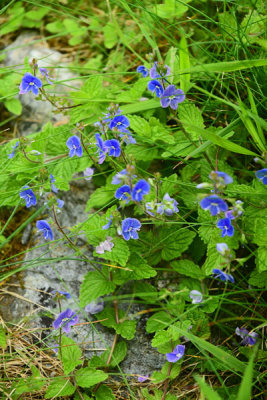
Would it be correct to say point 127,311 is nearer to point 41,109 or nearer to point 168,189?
point 168,189

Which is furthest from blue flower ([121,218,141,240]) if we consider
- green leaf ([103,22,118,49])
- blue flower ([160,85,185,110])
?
green leaf ([103,22,118,49])

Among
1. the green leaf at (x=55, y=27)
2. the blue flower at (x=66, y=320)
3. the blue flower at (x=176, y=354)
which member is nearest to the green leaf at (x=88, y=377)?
the blue flower at (x=66, y=320)

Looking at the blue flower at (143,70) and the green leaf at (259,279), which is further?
the blue flower at (143,70)

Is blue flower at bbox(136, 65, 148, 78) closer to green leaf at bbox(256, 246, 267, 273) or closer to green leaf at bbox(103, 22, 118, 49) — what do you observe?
green leaf at bbox(103, 22, 118, 49)

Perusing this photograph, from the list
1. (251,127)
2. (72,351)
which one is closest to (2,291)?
(72,351)

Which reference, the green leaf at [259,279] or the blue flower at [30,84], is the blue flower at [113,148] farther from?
the green leaf at [259,279]

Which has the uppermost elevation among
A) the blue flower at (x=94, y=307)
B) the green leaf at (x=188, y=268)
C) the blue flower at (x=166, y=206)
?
the blue flower at (x=166, y=206)
